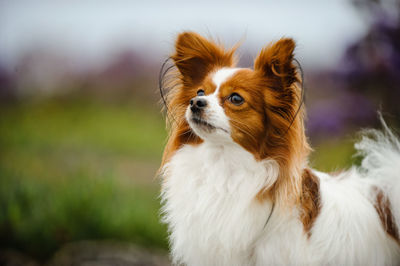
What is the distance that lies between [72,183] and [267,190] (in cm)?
270

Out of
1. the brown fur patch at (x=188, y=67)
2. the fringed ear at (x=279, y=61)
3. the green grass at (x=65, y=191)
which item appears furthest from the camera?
the green grass at (x=65, y=191)

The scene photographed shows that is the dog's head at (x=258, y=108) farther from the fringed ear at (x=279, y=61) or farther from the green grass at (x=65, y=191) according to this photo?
the green grass at (x=65, y=191)

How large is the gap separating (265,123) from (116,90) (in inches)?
296

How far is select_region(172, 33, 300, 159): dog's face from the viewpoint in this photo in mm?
2285

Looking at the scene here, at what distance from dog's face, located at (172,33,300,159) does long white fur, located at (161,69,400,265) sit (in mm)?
53

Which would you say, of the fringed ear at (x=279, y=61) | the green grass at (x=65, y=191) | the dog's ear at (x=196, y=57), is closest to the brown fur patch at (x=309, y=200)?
the fringed ear at (x=279, y=61)

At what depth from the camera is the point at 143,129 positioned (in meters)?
8.52

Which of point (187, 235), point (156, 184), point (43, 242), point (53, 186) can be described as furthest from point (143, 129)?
point (187, 235)

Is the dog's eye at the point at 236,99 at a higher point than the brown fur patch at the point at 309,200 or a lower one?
higher

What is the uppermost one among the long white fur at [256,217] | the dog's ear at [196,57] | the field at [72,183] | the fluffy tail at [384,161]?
the dog's ear at [196,57]

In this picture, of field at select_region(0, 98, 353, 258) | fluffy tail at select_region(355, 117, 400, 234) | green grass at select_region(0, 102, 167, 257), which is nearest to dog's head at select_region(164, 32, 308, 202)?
fluffy tail at select_region(355, 117, 400, 234)

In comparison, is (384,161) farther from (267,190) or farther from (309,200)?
(267,190)

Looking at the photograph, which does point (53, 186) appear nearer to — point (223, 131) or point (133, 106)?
point (223, 131)

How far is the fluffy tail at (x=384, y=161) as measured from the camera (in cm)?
242
